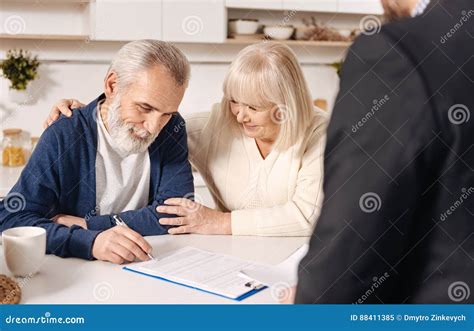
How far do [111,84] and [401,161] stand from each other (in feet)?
3.61

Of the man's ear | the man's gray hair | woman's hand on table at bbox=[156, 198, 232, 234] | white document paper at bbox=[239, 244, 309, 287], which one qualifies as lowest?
white document paper at bbox=[239, 244, 309, 287]

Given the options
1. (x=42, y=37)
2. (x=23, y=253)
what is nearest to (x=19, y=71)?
(x=42, y=37)

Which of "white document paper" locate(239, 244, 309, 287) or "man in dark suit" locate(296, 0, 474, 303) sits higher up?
"man in dark suit" locate(296, 0, 474, 303)

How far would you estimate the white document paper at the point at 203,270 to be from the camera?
1247mm

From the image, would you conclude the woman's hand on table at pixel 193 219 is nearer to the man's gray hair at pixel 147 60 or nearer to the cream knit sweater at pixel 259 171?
the cream knit sweater at pixel 259 171

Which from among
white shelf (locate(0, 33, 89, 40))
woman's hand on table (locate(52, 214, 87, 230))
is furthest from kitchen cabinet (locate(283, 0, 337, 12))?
woman's hand on table (locate(52, 214, 87, 230))

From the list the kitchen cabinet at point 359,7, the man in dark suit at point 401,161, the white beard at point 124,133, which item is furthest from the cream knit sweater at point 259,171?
the kitchen cabinet at point 359,7

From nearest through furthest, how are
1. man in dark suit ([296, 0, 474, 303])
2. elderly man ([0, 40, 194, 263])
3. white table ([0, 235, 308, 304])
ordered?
man in dark suit ([296, 0, 474, 303])
white table ([0, 235, 308, 304])
elderly man ([0, 40, 194, 263])

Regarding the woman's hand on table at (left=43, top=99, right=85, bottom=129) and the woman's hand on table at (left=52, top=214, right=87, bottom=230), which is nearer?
the woman's hand on table at (left=52, top=214, right=87, bottom=230)

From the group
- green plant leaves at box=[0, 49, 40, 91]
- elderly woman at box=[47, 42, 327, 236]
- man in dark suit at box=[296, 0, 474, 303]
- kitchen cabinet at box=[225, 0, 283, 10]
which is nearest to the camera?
man in dark suit at box=[296, 0, 474, 303]

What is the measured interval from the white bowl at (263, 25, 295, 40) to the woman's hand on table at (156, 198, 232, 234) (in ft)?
6.32

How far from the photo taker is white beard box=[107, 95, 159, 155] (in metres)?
1.67

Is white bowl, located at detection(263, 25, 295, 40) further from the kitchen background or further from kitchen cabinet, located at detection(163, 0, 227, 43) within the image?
kitchen cabinet, located at detection(163, 0, 227, 43)

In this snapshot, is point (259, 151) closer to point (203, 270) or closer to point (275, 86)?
point (275, 86)
